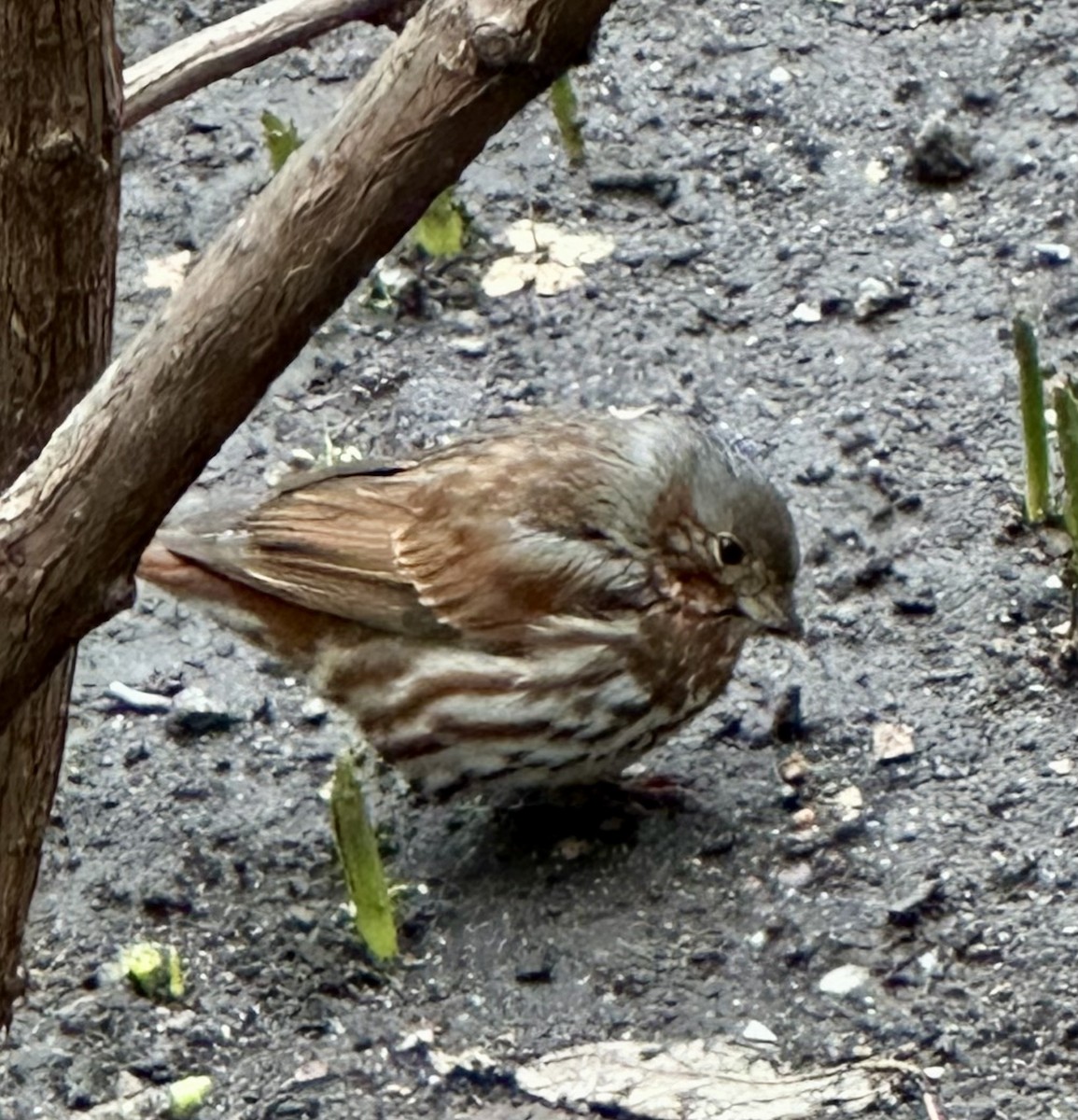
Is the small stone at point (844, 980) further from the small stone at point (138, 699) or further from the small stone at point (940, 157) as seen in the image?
the small stone at point (940, 157)

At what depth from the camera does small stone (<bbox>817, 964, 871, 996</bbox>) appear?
3.68m

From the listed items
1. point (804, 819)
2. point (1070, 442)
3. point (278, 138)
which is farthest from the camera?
point (278, 138)

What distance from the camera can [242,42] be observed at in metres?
3.18

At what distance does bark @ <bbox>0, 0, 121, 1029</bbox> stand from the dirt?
763mm

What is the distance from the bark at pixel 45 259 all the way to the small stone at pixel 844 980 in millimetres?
1240

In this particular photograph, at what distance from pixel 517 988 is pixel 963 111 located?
2345mm

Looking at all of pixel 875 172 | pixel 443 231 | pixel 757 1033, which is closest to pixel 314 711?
pixel 757 1033

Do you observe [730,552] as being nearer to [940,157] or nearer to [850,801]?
[850,801]

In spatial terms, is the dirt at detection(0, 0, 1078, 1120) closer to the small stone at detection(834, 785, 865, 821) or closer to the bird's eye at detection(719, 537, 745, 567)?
the small stone at detection(834, 785, 865, 821)

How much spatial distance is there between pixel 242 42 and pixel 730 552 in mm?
1253

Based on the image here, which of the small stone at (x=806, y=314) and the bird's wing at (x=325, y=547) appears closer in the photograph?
the bird's wing at (x=325, y=547)

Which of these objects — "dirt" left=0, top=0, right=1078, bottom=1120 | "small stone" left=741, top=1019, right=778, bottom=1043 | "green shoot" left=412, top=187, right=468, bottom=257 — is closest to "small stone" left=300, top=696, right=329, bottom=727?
"dirt" left=0, top=0, right=1078, bottom=1120

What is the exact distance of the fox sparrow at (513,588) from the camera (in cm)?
392

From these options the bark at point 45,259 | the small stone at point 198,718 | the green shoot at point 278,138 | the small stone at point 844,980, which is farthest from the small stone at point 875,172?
the bark at point 45,259
